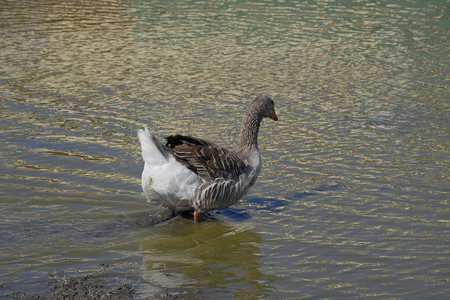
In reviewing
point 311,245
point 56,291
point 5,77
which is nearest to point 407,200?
point 311,245

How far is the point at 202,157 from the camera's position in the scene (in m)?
8.62

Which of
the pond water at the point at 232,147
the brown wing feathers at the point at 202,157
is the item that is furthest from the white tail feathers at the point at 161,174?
the pond water at the point at 232,147

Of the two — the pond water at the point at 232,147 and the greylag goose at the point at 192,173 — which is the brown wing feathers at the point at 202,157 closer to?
the greylag goose at the point at 192,173

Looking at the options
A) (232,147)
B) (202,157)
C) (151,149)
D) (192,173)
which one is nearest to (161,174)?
(151,149)

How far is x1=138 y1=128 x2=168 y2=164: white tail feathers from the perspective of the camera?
809cm

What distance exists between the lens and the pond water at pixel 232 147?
7258mm

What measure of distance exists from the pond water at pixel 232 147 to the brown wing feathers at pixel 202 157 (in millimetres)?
757

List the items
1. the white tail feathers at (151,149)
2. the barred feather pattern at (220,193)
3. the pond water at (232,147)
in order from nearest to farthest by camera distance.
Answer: the pond water at (232,147) < the white tail feathers at (151,149) < the barred feather pattern at (220,193)

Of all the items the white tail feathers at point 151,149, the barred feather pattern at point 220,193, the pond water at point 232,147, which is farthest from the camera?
the barred feather pattern at point 220,193

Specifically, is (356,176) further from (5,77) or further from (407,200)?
(5,77)

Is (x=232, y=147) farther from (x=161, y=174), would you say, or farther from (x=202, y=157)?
(x=161, y=174)

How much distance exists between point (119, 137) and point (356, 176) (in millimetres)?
4553

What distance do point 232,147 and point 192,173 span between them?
3.42 meters

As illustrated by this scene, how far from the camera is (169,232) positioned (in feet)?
28.0
